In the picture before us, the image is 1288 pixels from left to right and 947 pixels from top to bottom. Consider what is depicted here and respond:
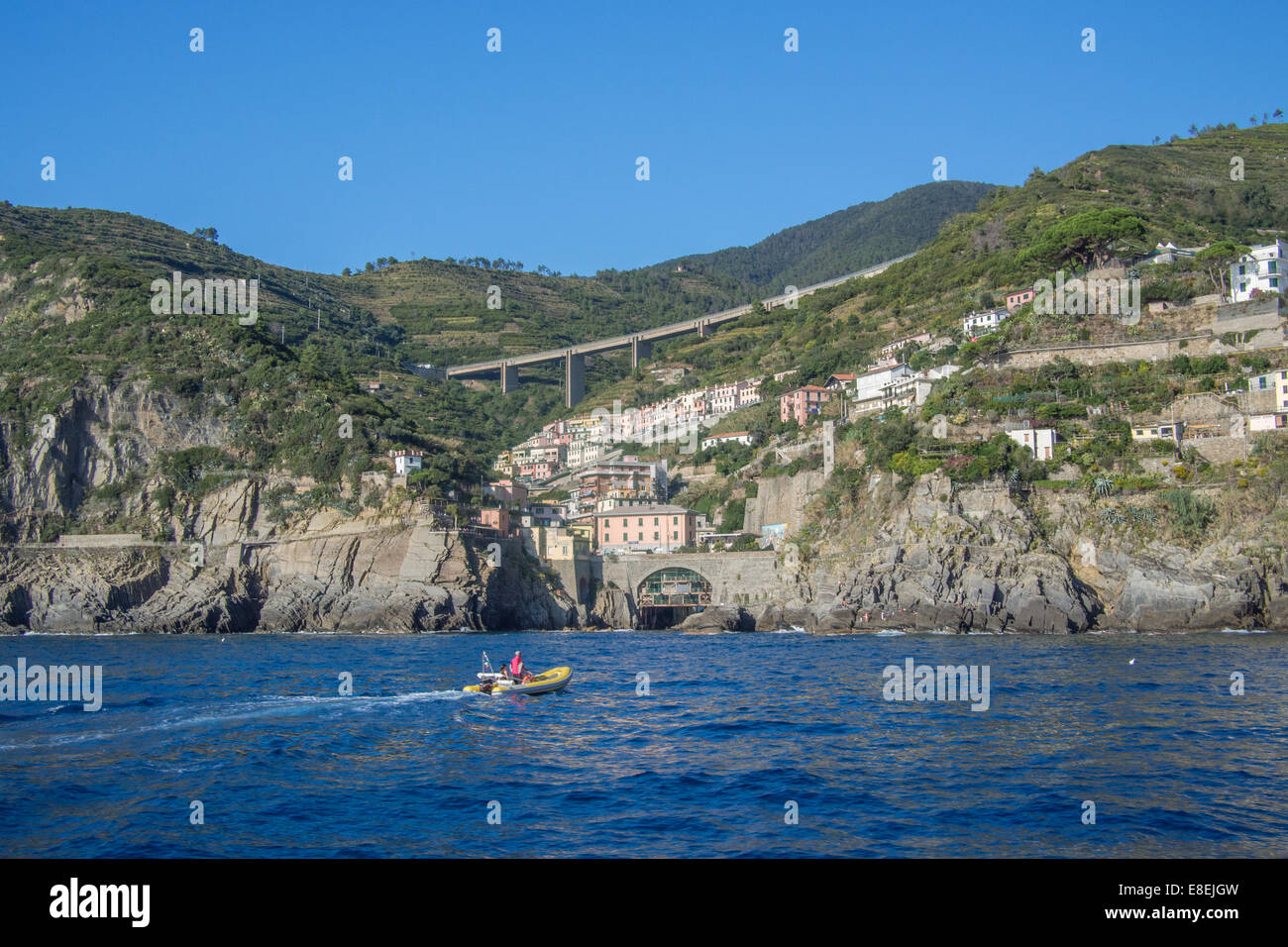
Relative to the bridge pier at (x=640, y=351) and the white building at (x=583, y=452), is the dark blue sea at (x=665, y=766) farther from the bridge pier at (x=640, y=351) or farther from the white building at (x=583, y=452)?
the bridge pier at (x=640, y=351)

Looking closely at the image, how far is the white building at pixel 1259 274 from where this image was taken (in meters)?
65.4

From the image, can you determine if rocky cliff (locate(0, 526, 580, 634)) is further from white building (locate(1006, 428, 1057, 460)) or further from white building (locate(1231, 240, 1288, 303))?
white building (locate(1231, 240, 1288, 303))

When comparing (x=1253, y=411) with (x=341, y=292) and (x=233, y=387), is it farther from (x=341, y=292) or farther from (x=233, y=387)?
(x=341, y=292)

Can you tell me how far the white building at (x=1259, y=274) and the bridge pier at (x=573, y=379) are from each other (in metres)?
80.4

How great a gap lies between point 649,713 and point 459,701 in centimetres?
587

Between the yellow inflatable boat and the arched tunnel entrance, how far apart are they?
40178 millimetres

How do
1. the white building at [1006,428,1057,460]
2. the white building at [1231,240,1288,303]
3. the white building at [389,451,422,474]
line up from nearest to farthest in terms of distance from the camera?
the white building at [1006,428,1057,460] < the white building at [1231,240,1288,303] < the white building at [389,451,422,474]

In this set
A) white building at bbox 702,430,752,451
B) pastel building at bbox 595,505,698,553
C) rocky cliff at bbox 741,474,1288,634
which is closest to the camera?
rocky cliff at bbox 741,474,1288,634

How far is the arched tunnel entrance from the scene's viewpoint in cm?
7106

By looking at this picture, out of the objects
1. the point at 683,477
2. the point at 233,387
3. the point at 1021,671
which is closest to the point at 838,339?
the point at 683,477

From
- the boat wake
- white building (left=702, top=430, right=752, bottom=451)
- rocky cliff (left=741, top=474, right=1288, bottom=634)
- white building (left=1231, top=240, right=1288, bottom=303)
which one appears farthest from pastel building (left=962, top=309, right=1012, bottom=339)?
the boat wake

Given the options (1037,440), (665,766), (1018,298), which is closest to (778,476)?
(1037,440)

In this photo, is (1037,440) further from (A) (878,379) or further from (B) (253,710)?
(B) (253,710)
